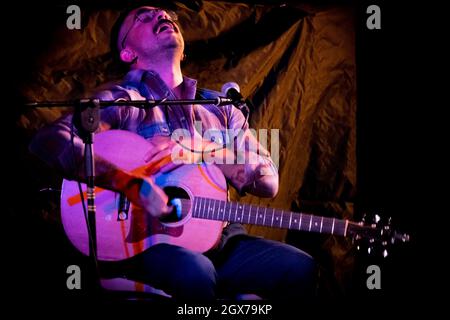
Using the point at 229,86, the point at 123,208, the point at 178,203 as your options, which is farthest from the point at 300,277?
the point at 229,86

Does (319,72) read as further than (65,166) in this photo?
Yes

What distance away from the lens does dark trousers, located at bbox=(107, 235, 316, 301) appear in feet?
8.63

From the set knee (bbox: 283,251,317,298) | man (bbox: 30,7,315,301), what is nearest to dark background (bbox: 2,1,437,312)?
knee (bbox: 283,251,317,298)

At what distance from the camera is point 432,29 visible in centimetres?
325

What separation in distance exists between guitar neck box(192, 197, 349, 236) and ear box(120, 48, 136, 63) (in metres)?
0.93

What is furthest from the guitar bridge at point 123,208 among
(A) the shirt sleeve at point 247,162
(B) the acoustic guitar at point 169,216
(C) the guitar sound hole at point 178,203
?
(A) the shirt sleeve at point 247,162

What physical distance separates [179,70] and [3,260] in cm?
146

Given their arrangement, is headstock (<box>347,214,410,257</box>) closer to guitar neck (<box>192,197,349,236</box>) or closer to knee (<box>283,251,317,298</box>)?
guitar neck (<box>192,197,349,236</box>)

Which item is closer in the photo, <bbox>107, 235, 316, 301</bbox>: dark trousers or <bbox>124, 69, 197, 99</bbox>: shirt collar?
<bbox>107, 235, 316, 301</bbox>: dark trousers

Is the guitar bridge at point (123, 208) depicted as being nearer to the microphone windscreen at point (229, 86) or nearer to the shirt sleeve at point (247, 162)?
the shirt sleeve at point (247, 162)

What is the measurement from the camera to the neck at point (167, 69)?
9.73ft
